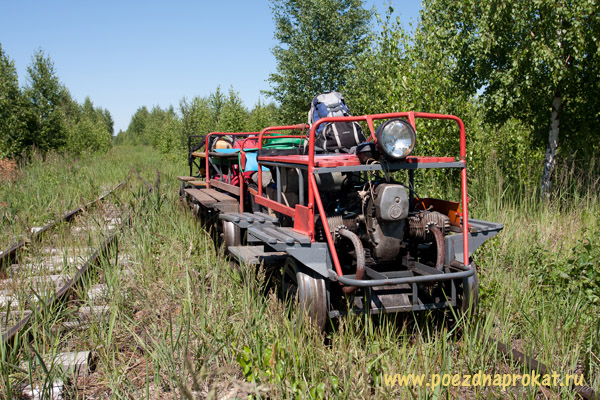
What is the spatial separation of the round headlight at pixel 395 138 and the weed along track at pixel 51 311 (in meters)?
2.63

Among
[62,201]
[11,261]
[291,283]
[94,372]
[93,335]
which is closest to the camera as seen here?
[94,372]

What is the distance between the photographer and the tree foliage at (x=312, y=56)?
723 inches

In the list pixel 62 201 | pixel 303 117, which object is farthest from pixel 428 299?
pixel 303 117

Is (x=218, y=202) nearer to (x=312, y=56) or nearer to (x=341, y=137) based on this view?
(x=341, y=137)

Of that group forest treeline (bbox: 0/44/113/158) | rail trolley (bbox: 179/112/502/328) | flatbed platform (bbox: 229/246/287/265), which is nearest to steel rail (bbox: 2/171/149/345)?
flatbed platform (bbox: 229/246/287/265)

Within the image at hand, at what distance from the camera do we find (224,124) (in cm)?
2050

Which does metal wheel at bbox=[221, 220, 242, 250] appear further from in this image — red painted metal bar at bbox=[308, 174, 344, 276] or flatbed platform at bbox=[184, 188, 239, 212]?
red painted metal bar at bbox=[308, 174, 344, 276]

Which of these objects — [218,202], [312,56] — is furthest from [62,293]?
[312,56]

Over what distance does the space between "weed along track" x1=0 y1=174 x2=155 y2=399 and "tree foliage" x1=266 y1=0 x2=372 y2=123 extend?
12.5 m

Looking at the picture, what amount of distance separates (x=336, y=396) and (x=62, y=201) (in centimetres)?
847

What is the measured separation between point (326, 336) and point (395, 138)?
1741 mm

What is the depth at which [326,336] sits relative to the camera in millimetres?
3992

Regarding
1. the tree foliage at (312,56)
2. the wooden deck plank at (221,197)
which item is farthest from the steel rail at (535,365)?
the tree foliage at (312,56)

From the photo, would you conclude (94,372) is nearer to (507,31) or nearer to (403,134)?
(403,134)
